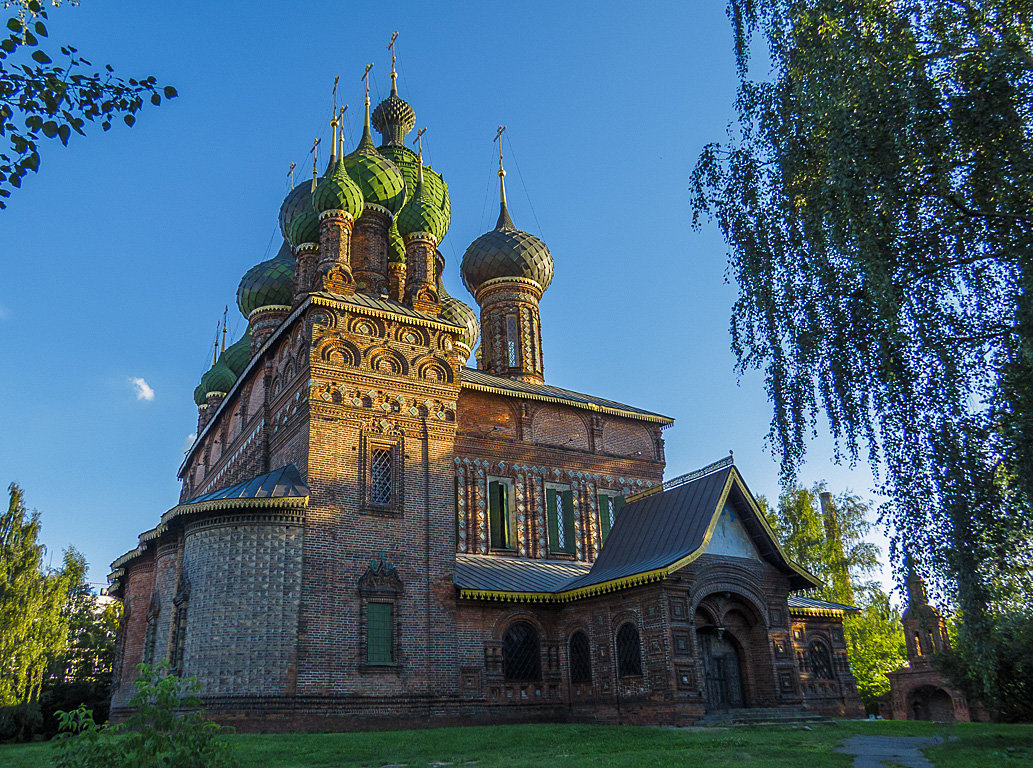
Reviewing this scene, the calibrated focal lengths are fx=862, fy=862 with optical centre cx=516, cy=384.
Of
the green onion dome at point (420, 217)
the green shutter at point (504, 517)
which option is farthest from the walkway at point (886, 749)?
the green onion dome at point (420, 217)

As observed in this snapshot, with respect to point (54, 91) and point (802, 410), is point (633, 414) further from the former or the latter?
point (54, 91)

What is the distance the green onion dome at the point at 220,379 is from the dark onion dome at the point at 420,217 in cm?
853

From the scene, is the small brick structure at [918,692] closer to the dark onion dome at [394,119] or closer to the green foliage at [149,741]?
the dark onion dome at [394,119]

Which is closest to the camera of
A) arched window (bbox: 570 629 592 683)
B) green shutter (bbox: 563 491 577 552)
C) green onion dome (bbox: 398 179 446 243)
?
arched window (bbox: 570 629 592 683)

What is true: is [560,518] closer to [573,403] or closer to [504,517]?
[504,517]

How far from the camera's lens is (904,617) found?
25.5 metres

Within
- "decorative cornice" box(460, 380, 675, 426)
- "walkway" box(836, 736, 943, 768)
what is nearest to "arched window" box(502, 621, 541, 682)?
"decorative cornice" box(460, 380, 675, 426)

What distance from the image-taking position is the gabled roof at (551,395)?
18.0m

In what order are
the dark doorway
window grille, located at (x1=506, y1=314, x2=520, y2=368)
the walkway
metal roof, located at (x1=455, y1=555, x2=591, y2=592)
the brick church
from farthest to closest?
window grille, located at (x1=506, y1=314, x2=520, y2=368), metal roof, located at (x1=455, y1=555, x2=591, y2=592), the dark doorway, the brick church, the walkway

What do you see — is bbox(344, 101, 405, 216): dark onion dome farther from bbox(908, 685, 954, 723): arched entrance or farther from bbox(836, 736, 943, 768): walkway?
bbox(908, 685, 954, 723): arched entrance

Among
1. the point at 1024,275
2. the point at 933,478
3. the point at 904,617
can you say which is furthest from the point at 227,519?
the point at 904,617

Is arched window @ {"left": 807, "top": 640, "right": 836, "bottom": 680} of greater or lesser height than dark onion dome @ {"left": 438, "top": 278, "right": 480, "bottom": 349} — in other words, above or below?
below

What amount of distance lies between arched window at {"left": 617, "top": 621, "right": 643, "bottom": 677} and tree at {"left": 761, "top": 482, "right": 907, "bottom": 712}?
13.1 metres

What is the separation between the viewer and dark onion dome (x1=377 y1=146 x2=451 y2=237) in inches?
866
